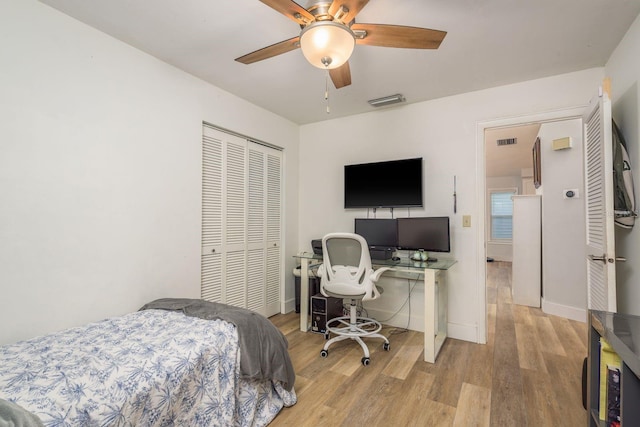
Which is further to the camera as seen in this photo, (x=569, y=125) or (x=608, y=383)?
(x=569, y=125)

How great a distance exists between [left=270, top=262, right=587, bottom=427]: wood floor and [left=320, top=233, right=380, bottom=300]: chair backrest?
1.96 ft

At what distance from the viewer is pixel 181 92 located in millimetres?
2564

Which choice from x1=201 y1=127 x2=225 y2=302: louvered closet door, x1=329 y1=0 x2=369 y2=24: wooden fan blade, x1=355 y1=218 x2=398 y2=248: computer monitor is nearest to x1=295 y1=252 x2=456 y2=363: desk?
x1=355 y1=218 x2=398 y2=248: computer monitor

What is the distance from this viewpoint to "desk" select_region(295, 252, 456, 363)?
98.6 inches

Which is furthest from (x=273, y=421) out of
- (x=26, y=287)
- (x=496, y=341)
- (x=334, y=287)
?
(x=496, y=341)

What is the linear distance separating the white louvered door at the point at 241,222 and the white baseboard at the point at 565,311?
3438mm

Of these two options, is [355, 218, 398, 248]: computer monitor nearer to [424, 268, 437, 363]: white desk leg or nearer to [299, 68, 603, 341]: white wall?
[299, 68, 603, 341]: white wall

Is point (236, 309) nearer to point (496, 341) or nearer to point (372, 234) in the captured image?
point (372, 234)

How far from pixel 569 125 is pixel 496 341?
277cm

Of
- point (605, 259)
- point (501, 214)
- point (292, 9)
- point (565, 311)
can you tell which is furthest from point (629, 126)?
point (501, 214)

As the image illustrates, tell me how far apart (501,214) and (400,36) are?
837cm

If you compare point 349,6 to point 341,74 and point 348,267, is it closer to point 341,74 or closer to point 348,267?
point 341,74

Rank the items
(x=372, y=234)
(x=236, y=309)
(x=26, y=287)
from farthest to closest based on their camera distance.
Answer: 1. (x=372, y=234)
2. (x=236, y=309)
3. (x=26, y=287)

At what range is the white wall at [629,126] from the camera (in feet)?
5.97
